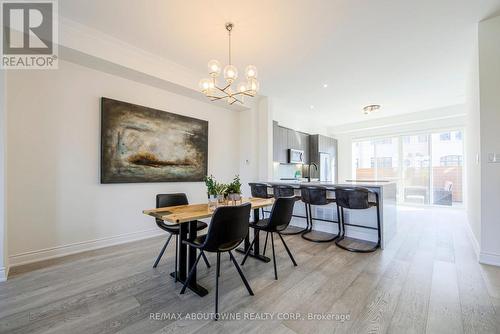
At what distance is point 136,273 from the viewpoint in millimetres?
2350

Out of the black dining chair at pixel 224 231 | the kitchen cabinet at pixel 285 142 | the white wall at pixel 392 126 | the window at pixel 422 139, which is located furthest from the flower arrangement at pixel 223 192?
the window at pixel 422 139

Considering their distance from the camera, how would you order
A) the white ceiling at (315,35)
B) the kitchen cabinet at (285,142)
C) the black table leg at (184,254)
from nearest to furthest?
the black table leg at (184,254), the white ceiling at (315,35), the kitchen cabinet at (285,142)

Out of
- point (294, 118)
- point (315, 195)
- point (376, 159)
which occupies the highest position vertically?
point (294, 118)

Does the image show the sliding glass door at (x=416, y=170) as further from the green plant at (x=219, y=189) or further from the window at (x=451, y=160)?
the green plant at (x=219, y=189)

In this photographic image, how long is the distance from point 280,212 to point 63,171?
115 inches

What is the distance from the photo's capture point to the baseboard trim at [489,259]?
2.46m

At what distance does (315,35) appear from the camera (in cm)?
283

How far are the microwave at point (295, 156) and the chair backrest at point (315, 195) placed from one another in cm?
225

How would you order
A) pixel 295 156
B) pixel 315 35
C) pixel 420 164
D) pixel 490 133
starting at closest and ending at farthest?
1. pixel 490 133
2. pixel 315 35
3. pixel 295 156
4. pixel 420 164

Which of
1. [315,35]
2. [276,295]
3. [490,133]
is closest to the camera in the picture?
[276,295]

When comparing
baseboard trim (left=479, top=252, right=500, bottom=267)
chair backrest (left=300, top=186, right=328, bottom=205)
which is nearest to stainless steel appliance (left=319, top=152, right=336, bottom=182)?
chair backrest (left=300, top=186, right=328, bottom=205)

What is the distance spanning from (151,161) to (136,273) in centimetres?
182

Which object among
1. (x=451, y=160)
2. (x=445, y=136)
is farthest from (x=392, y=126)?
(x=451, y=160)

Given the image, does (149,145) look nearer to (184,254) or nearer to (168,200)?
(168,200)
